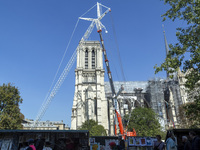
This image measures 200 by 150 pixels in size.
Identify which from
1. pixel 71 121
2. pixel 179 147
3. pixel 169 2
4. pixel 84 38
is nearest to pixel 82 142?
pixel 179 147

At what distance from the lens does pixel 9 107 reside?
86.4 feet

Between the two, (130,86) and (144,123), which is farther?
(130,86)

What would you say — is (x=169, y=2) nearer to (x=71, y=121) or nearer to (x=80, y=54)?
(x=71, y=121)

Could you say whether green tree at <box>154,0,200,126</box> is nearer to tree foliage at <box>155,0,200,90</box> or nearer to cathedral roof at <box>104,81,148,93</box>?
tree foliage at <box>155,0,200,90</box>

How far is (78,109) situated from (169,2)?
50.1 m

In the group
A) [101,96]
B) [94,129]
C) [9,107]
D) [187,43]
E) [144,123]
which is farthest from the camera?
[101,96]

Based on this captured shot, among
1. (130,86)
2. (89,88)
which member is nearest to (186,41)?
(89,88)

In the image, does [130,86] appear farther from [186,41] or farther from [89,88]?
[186,41]

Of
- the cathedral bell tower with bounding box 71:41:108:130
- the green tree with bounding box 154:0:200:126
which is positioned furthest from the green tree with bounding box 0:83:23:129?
the cathedral bell tower with bounding box 71:41:108:130

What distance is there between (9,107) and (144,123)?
27.5 metres

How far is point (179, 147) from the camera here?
971 centimetres

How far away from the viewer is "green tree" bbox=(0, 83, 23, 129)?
24.9 m

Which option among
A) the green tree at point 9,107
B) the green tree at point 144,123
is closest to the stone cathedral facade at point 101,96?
the green tree at point 144,123

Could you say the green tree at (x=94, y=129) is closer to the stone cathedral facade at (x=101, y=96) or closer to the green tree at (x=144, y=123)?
the stone cathedral facade at (x=101, y=96)
